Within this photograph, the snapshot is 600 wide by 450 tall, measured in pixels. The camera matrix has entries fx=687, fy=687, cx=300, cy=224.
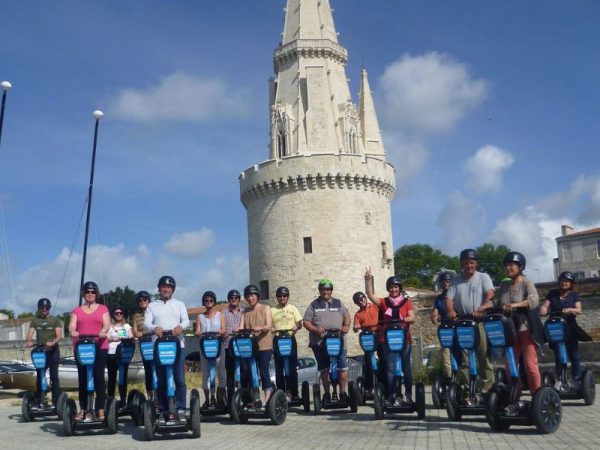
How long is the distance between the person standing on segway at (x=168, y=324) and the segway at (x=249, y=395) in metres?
0.96

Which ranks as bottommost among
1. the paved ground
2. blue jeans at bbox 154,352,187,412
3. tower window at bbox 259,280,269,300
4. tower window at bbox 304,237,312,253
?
the paved ground

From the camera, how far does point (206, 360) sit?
9.92 meters

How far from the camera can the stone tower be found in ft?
112

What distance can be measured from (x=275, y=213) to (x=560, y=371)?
25.7 meters

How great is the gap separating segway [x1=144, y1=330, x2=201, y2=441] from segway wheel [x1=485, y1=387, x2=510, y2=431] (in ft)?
11.1

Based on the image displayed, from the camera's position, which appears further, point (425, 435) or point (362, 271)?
point (362, 271)

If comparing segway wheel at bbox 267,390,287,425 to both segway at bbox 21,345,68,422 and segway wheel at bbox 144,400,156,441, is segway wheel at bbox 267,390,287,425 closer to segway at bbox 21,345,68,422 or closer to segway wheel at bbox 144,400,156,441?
segway wheel at bbox 144,400,156,441

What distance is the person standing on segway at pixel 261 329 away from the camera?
9891 mm

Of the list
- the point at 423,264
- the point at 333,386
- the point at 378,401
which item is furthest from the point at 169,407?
the point at 423,264

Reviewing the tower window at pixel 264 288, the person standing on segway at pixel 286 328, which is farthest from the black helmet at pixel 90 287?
the tower window at pixel 264 288

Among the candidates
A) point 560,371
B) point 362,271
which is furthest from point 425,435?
point 362,271

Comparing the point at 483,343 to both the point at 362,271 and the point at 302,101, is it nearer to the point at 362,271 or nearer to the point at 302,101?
the point at 362,271

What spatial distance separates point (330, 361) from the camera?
10461 millimetres

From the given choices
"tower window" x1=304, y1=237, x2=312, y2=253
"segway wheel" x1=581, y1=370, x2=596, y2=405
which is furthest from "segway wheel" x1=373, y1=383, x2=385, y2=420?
"tower window" x1=304, y1=237, x2=312, y2=253
